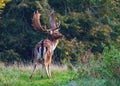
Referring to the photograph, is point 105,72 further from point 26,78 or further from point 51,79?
point 26,78

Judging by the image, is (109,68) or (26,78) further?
(26,78)

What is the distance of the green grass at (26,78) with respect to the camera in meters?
16.4

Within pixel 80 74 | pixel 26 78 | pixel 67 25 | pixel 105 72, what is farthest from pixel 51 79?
pixel 67 25

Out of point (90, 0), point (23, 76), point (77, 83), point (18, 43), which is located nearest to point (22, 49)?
point (18, 43)

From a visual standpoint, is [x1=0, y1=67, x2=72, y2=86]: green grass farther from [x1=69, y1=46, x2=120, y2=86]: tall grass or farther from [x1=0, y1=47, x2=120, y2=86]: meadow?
[x1=69, y1=46, x2=120, y2=86]: tall grass

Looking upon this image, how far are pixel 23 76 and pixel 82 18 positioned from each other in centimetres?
1413

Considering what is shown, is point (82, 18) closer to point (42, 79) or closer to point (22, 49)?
point (22, 49)

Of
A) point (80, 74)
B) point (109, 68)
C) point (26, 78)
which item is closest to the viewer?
point (109, 68)

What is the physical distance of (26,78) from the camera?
17609mm

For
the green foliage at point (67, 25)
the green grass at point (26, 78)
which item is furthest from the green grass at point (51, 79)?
Answer: the green foliage at point (67, 25)

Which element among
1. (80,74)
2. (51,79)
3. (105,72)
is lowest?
(51,79)

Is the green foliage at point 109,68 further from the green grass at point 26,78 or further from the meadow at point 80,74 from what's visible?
the green grass at point 26,78

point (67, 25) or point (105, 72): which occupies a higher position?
point (105, 72)

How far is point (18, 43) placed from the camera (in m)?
30.6
